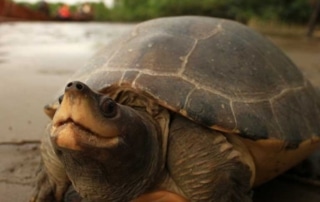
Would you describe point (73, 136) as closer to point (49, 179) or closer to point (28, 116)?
point (49, 179)

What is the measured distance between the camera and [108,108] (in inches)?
61.0

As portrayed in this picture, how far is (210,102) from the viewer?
1897mm

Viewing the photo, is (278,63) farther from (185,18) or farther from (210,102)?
(210,102)

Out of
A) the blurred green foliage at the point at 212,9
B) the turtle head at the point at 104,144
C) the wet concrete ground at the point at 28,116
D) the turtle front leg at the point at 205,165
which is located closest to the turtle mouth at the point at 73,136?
the turtle head at the point at 104,144

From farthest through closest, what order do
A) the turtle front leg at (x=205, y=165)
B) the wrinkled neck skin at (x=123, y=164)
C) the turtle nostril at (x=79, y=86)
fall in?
the turtle front leg at (x=205, y=165) → the wrinkled neck skin at (x=123, y=164) → the turtle nostril at (x=79, y=86)

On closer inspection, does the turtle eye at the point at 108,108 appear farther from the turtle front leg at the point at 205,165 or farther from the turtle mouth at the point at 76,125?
the turtle front leg at the point at 205,165

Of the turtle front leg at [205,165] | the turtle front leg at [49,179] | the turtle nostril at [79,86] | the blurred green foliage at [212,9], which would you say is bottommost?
the blurred green foliage at [212,9]

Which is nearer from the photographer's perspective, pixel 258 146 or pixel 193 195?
pixel 193 195

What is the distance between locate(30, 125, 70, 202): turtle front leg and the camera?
2.01 meters

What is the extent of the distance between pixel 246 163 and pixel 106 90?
23.0 inches

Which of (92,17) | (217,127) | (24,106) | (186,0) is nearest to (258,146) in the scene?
(217,127)

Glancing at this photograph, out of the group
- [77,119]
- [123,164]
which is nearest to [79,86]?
[77,119]

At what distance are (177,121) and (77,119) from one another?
1.71 ft

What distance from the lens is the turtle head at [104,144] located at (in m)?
1.48
